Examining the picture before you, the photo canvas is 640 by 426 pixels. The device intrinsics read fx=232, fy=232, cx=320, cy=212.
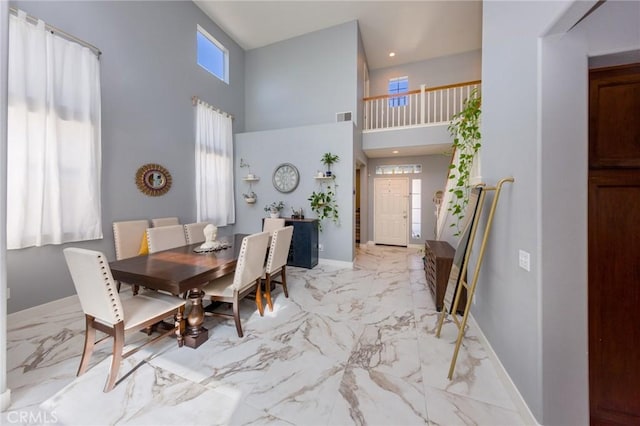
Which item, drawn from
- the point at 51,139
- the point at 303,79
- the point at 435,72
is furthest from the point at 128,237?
the point at 435,72

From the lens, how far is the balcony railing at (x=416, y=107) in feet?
16.8

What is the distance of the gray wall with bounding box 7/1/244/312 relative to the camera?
106 inches

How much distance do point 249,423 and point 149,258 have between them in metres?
1.79

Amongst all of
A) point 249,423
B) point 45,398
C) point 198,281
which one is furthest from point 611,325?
point 45,398

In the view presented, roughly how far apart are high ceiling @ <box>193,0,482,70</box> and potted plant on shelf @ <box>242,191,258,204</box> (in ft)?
12.0

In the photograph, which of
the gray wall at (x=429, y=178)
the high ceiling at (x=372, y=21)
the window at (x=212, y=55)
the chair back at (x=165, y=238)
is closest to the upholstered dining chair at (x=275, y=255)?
the chair back at (x=165, y=238)

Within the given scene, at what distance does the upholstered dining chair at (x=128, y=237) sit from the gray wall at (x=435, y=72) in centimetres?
685

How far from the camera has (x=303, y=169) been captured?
16.0 ft

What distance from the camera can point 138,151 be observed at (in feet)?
11.8

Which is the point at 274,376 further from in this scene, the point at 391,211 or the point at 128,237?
the point at 391,211

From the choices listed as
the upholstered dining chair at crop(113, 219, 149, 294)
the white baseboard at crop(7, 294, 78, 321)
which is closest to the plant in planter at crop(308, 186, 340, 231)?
the upholstered dining chair at crop(113, 219, 149, 294)

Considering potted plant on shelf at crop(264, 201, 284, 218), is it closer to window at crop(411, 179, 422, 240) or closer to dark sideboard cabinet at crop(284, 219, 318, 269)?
dark sideboard cabinet at crop(284, 219, 318, 269)

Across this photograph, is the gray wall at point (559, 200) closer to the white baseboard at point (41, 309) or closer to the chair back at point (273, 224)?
the chair back at point (273, 224)

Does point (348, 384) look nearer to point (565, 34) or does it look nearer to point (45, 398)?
point (45, 398)
